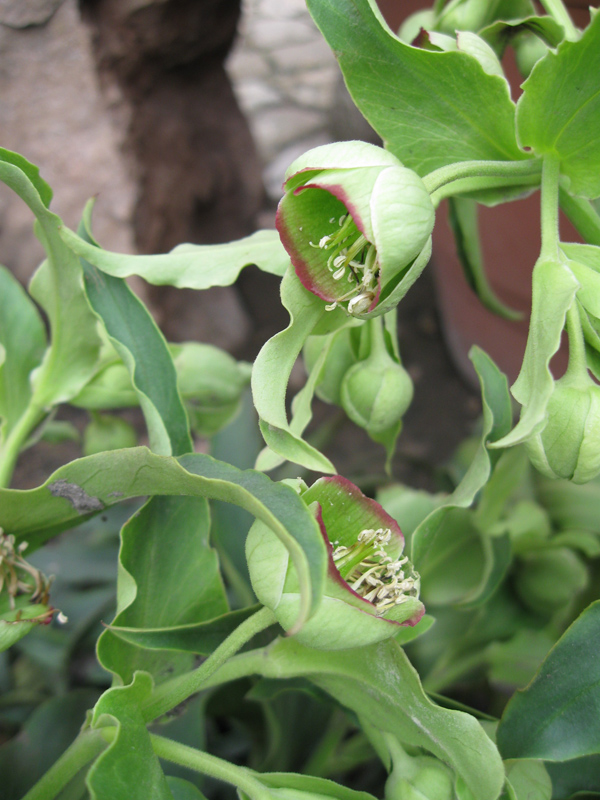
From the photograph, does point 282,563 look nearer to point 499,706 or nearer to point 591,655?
point 591,655

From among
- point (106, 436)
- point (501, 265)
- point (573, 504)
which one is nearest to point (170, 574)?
point (106, 436)

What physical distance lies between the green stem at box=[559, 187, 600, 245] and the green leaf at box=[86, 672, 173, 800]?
37 centimetres

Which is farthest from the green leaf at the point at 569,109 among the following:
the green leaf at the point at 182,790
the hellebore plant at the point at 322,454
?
the green leaf at the point at 182,790

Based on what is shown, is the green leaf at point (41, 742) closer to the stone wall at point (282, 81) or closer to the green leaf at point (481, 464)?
the green leaf at point (481, 464)

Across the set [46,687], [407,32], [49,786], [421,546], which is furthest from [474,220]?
[46,687]

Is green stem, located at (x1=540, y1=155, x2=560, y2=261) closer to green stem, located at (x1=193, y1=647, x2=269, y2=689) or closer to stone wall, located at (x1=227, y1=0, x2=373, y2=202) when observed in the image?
green stem, located at (x1=193, y1=647, x2=269, y2=689)

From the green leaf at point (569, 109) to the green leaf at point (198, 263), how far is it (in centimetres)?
17

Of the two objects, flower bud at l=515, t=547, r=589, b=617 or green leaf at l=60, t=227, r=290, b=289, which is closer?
green leaf at l=60, t=227, r=290, b=289

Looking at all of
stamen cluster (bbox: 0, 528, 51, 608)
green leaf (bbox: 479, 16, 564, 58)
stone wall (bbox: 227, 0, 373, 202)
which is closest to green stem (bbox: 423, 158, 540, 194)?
green leaf (bbox: 479, 16, 564, 58)

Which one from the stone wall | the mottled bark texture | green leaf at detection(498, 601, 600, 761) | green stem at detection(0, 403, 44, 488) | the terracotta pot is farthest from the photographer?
the stone wall

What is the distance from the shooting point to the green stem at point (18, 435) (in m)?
0.51

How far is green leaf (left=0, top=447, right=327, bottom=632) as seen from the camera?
29cm

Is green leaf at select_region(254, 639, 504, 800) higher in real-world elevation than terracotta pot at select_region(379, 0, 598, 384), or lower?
higher

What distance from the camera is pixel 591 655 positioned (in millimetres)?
400
